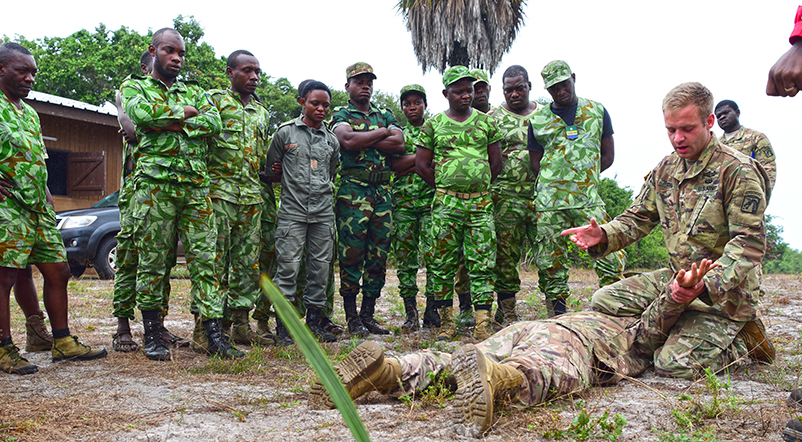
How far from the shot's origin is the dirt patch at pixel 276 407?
2432mm

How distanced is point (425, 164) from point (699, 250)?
2.53 metres

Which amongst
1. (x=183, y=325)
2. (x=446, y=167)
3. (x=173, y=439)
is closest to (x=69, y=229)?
(x=183, y=325)

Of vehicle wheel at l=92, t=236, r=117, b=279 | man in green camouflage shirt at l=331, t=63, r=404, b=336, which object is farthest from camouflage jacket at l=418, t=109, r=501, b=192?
vehicle wheel at l=92, t=236, r=117, b=279

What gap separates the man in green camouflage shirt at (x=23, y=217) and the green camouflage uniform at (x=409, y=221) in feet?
8.82

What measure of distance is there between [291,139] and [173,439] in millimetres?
2912

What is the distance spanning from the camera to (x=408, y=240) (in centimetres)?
566

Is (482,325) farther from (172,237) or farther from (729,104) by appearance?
(729,104)

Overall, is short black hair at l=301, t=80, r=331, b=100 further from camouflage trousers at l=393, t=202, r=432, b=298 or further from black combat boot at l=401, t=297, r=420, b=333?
black combat boot at l=401, t=297, r=420, b=333

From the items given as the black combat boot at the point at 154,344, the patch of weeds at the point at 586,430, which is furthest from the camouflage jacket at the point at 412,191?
the patch of weeds at the point at 586,430

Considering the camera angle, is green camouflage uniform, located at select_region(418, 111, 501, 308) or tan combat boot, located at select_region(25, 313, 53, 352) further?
green camouflage uniform, located at select_region(418, 111, 501, 308)

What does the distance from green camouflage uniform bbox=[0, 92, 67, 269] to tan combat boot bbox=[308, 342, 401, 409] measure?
243 cm

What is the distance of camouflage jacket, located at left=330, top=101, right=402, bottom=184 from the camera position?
5.31 metres

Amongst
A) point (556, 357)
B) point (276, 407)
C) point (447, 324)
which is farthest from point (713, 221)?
point (276, 407)

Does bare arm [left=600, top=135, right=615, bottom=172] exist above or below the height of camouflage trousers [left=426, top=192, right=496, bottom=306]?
above
